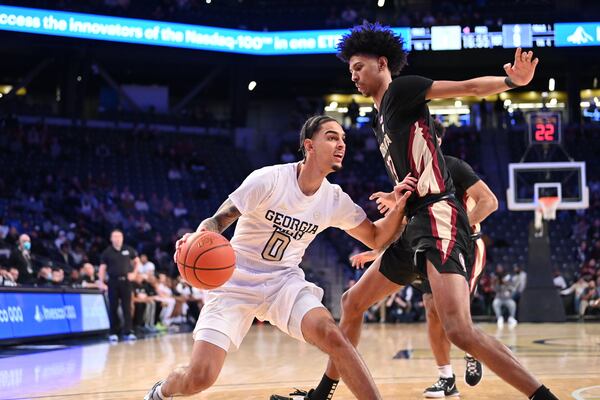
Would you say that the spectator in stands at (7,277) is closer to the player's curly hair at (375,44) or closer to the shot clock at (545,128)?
the player's curly hair at (375,44)

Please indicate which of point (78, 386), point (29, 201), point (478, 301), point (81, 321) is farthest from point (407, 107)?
point (29, 201)

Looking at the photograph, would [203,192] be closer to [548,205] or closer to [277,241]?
[548,205]

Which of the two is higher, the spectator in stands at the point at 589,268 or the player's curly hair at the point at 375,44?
the player's curly hair at the point at 375,44

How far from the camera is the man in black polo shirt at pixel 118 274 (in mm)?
14805

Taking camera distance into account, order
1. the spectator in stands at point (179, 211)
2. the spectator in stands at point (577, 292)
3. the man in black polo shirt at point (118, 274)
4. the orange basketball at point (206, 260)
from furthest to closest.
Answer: the spectator in stands at point (179, 211) < the spectator in stands at point (577, 292) < the man in black polo shirt at point (118, 274) < the orange basketball at point (206, 260)

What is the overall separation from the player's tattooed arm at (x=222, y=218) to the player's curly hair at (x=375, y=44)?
1.27m

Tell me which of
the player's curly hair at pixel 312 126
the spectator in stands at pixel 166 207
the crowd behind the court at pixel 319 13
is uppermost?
the crowd behind the court at pixel 319 13

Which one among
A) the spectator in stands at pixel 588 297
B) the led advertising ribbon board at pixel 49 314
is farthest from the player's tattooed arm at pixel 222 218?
the spectator in stands at pixel 588 297

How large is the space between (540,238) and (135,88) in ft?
68.5

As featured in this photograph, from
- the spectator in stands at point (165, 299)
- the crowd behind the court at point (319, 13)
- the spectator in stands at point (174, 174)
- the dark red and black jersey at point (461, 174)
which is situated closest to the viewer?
the dark red and black jersey at point (461, 174)

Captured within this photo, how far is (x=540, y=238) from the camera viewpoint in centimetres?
2053

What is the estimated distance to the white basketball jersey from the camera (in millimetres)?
5445

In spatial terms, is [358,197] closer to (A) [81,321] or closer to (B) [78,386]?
(A) [81,321]

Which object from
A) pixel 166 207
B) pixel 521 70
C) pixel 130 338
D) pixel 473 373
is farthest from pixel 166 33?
pixel 521 70
